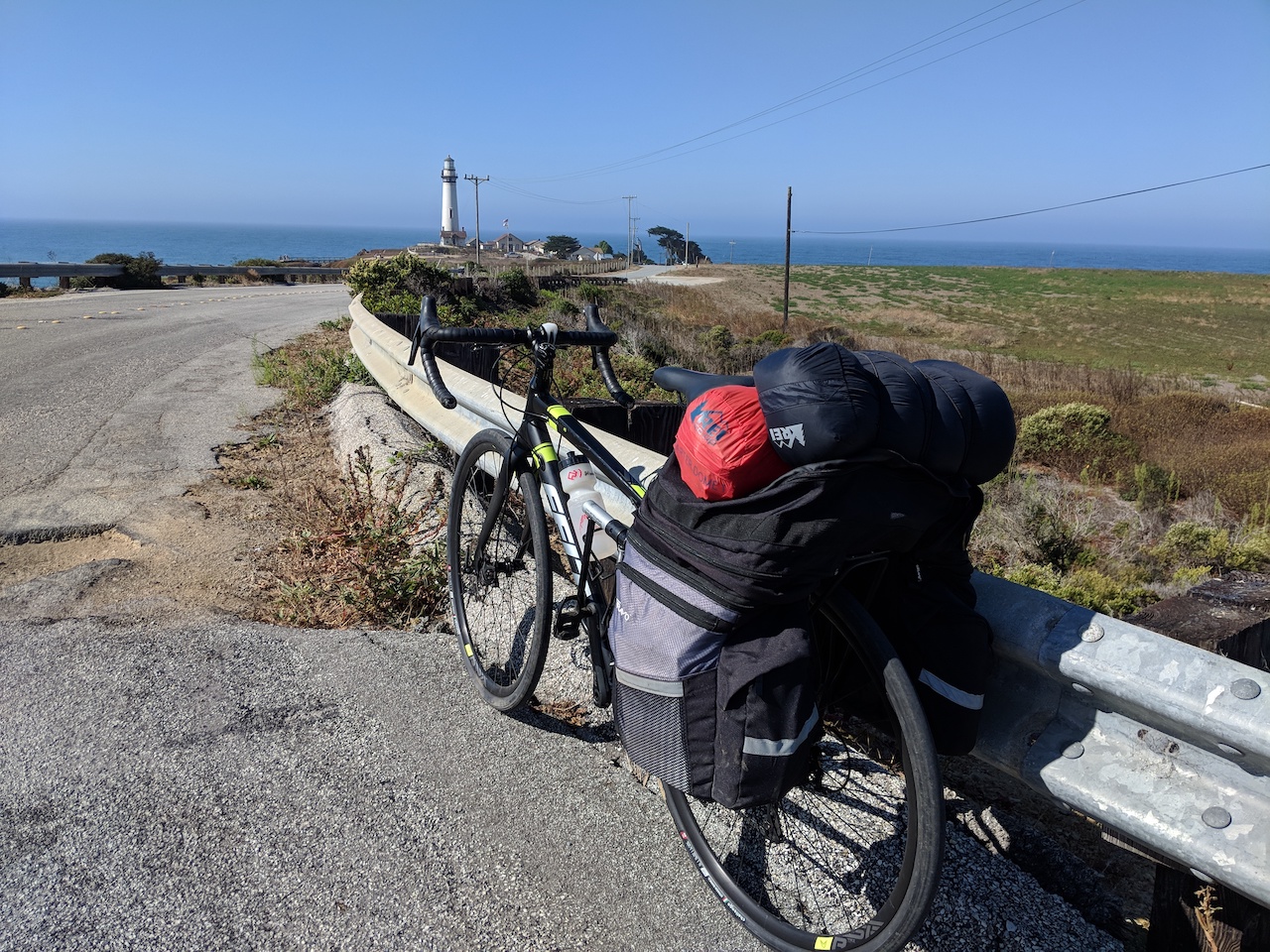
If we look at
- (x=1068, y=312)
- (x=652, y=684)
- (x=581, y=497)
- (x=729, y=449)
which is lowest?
(x=1068, y=312)

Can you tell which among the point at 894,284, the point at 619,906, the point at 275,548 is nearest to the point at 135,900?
the point at 619,906

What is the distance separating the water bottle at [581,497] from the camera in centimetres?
303

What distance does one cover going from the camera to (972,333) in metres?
49.6

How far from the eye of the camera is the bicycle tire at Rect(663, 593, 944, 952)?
6.13ft

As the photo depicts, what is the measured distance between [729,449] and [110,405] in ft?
26.8

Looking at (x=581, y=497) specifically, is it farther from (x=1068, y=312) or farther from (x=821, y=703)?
(x=1068, y=312)

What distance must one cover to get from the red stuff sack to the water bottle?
3.18 ft

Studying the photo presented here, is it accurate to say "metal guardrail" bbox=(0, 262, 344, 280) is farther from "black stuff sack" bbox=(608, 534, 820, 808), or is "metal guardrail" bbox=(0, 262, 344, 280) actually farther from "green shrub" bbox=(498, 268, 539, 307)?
"black stuff sack" bbox=(608, 534, 820, 808)

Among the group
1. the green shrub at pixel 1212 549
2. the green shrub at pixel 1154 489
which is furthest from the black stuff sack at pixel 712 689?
the green shrub at pixel 1154 489

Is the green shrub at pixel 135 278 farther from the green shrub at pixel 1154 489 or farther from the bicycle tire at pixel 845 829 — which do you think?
the bicycle tire at pixel 845 829

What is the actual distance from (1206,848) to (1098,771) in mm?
263

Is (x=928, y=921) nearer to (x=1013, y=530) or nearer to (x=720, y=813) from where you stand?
(x=720, y=813)

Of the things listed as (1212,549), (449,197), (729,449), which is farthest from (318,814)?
(449,197)

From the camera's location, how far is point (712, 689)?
2033mm
